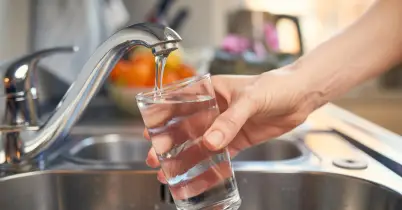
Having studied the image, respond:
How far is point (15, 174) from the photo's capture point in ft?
2.16

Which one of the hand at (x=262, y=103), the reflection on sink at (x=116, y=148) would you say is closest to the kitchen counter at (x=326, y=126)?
the reflection on sink at (x=116, y=148)

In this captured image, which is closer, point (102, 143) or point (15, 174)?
point (15, 174)

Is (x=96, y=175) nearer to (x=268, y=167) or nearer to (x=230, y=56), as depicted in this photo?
(x=268, y=167)

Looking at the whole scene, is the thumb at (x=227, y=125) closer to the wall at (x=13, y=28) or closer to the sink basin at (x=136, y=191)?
the sink basin at (x=136, y=191)

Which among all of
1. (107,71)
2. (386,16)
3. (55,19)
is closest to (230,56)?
(55,19)

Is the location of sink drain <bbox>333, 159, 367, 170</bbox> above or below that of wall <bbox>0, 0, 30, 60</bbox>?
below

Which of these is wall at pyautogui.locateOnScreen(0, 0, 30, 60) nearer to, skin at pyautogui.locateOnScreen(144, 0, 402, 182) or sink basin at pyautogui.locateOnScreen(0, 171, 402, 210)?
sink basin at pyautogui.locateOnScreen(0, 171, 402, 210)

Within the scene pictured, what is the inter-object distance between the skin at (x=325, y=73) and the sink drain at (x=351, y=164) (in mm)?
79

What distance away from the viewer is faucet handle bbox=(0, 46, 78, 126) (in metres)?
0.64

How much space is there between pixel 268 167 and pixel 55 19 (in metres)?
0.63

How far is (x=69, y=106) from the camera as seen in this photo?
0.62m

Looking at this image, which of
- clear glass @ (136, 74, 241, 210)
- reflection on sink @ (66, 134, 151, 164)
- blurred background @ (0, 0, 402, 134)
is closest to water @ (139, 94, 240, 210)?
clear glass @ (136, 74, 241, 210)

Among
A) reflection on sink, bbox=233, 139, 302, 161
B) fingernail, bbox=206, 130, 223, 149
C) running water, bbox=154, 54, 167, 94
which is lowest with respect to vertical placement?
reflection on sink, bbox=233, 139, 302, 161

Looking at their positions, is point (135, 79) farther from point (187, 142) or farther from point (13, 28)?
point (187, 142)
